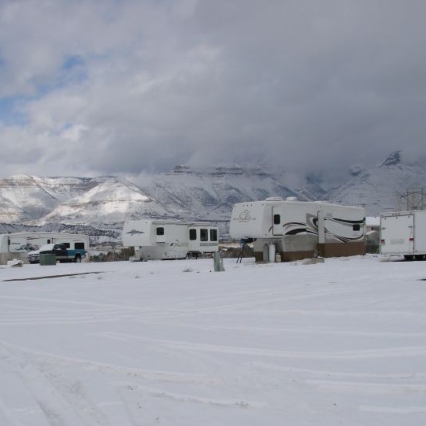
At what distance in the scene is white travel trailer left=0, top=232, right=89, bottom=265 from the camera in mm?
43219

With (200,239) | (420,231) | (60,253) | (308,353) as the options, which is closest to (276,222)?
(420,231)

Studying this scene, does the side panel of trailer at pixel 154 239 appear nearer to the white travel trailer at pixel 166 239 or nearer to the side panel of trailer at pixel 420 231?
the white travel trailer at pixel 166 239

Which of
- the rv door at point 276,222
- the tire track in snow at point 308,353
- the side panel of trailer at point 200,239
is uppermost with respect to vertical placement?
the rv door at point 276,222

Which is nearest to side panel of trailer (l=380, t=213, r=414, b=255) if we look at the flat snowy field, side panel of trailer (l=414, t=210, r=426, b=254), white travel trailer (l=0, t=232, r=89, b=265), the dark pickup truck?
side panel of trailer (l=414, t=210, r=426, b=254)

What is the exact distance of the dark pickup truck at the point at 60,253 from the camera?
40653 mm

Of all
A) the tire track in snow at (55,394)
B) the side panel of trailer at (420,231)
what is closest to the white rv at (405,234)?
the side panel of trailer at (420,231)

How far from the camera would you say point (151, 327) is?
10.1 metres

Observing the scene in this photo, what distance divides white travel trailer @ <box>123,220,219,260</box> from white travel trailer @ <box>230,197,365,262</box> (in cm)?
889

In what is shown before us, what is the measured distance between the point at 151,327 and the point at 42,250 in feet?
107

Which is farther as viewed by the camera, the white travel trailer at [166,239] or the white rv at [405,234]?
the white travel trailer at [166,239]

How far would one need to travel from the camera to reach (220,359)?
7.46 metres

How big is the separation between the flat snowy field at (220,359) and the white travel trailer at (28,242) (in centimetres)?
2970

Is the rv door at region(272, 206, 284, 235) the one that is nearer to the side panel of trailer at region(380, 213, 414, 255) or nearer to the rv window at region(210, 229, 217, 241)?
the side panel of trailer at region(380, 213, 414, 255)

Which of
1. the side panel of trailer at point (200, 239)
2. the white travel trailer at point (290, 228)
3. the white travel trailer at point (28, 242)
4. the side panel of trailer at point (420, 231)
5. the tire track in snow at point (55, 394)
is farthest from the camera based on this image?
the white travel trailer at point (28, 242)
